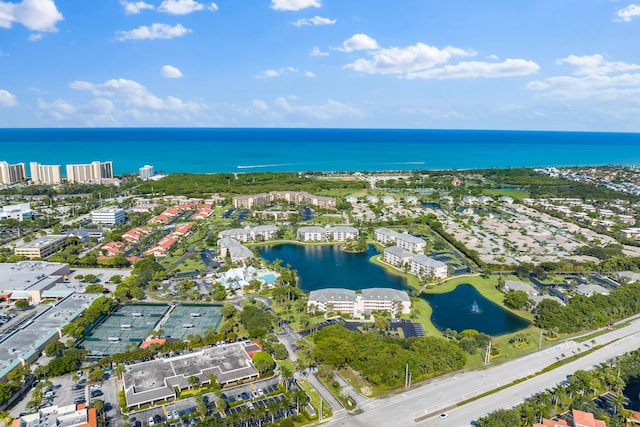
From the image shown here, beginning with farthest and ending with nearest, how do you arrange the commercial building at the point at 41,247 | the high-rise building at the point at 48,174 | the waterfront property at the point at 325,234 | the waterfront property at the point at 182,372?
the high-rise building at the point at 48,174 < the waterfront property at the point at 325,234 < the commercial building at the point at 41,247 < the waterfront property at the point at 182,372

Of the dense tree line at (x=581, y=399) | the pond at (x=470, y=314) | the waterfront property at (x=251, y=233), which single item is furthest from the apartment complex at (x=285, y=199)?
the dense tree line at (x=581, y=399)

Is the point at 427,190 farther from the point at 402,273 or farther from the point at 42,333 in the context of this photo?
the point at 42,333

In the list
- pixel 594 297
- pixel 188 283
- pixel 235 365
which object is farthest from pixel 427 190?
pixel 235 365

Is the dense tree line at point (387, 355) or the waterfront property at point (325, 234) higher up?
the waterfront property at point (325, 234)

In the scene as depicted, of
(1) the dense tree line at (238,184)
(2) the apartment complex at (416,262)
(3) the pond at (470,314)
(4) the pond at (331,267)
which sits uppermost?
(1) the dense tree line at (238,184)

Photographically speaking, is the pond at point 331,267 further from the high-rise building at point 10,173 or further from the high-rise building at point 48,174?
the high-rise building at point 10,173

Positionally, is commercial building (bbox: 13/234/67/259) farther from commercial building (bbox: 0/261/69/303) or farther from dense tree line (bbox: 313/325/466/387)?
dense tree line (bbox: 313/325/466/387)
